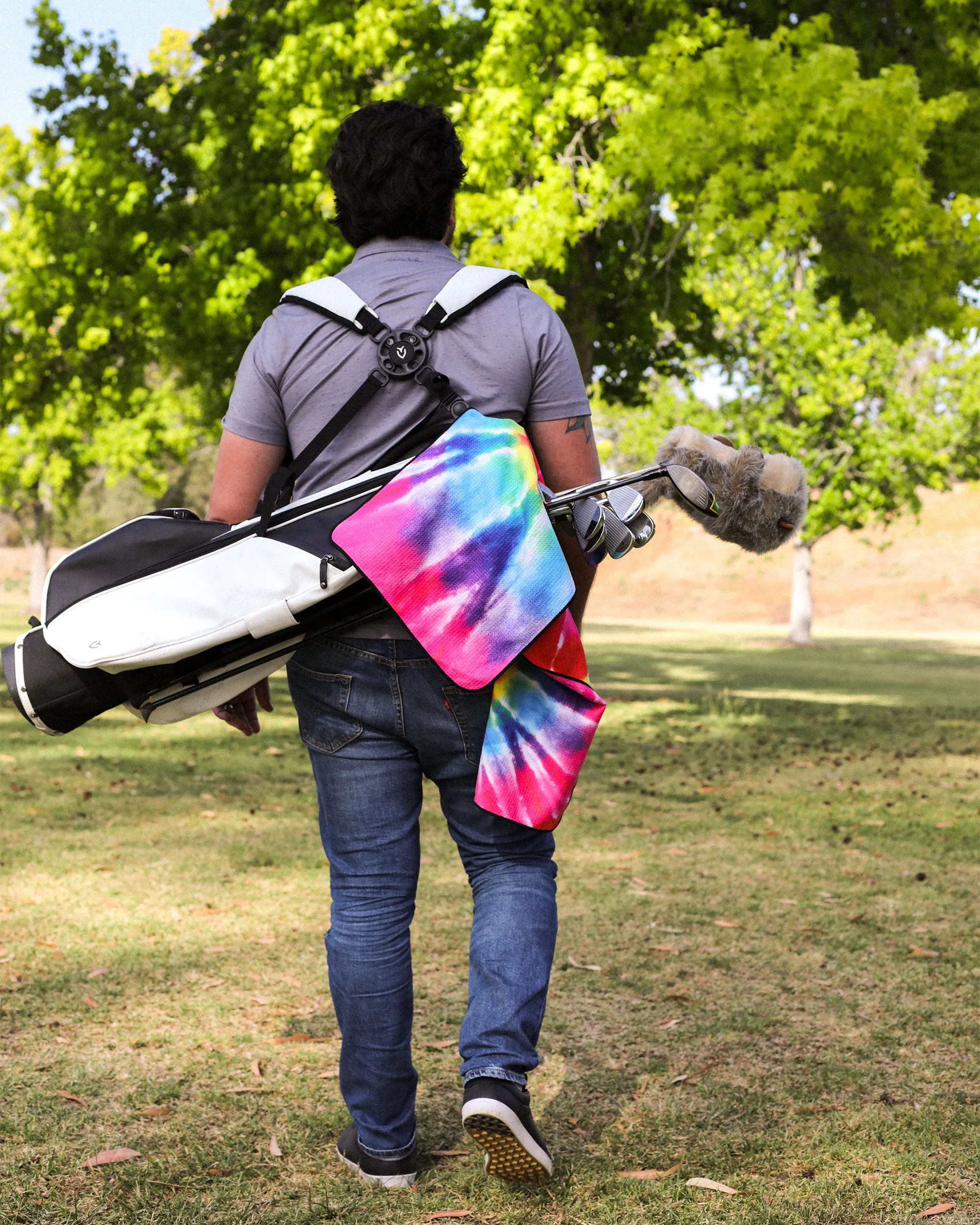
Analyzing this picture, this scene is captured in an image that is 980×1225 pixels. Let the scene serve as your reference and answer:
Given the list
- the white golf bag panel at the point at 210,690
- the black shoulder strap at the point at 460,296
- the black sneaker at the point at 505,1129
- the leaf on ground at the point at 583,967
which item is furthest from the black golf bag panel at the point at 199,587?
the leaf on ground at the point at 583,967

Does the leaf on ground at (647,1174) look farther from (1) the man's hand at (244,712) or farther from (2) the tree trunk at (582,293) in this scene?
(2) the tree trunk at (582,293)

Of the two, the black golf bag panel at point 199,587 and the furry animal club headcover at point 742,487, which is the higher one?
the furry animal club headcover at point 742,487

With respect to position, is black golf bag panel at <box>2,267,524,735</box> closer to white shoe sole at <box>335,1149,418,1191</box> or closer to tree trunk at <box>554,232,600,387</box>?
white shoe sole at <box>335,1149,418,1191</box>

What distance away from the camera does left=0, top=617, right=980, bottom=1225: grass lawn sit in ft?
8.85

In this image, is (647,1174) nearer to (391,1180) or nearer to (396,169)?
(391,1180)

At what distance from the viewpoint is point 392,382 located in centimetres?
250

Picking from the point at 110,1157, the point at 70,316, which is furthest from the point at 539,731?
the point at 70,316

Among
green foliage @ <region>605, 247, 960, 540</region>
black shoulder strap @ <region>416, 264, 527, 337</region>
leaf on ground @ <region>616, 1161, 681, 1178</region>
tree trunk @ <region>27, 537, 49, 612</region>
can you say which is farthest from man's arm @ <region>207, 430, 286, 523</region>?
tree trunk @ <region>27, 537, 49, 612</region>

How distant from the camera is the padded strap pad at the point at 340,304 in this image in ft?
8.14

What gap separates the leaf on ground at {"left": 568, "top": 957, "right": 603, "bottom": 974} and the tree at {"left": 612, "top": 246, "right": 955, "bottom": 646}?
23498 mm

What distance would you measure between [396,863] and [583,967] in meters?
1.89

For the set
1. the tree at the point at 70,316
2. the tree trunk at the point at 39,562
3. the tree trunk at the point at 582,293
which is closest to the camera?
the tree trunk at the point at 582,293

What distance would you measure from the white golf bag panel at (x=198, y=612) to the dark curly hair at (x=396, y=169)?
2.27ft

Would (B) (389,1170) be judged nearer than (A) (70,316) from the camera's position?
Yes
